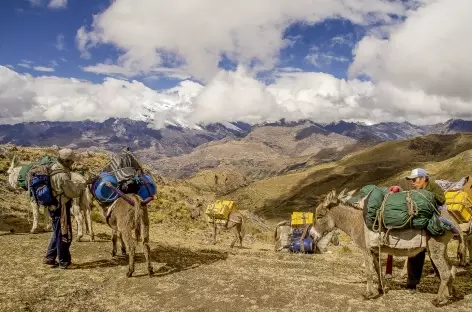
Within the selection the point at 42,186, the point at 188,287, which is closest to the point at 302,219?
the point at 188,287

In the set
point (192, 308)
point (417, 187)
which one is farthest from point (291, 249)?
point (192, 308)

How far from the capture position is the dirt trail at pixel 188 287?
30.4ft

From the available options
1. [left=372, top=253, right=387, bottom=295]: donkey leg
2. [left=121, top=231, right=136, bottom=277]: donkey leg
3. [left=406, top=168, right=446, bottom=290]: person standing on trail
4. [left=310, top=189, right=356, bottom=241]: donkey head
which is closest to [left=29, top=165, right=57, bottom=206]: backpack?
[left=121, top=231, right=136, bottom=277]: donkey leg

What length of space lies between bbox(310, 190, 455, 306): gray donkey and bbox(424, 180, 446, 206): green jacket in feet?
2.90

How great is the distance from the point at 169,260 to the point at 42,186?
4.73 m

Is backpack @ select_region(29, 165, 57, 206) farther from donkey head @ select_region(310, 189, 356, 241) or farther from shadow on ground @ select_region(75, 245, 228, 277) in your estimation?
donkey head @ select_region(310, 189, 356, 241)

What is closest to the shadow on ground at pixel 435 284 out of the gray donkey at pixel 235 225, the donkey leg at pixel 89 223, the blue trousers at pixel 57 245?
the blue trousers at pixel 57 245

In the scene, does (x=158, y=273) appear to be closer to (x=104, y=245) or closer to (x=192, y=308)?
(x=192, y=308)

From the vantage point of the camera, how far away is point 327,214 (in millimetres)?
11914

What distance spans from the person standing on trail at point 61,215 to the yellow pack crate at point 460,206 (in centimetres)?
1206

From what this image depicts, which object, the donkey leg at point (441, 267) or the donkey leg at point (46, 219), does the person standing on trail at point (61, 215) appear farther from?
the donkey leg at point (441, 267)

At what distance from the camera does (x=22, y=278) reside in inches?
415

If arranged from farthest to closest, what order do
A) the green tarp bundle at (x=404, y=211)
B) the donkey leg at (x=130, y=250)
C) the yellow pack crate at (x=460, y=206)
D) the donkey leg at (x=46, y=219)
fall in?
the donkey leg at (x=46, y=219) → the yellow pack crate at (x=460, y=206) → the donkey leg at (x=130, y=250) → the green tarp bundle at (x=404, y=211)

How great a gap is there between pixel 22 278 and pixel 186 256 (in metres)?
5.60
